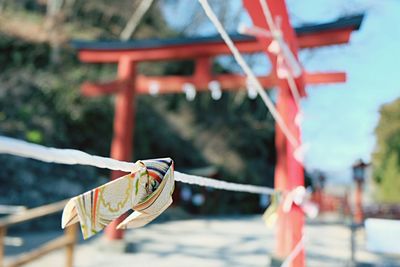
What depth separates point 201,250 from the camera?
482 centimetres

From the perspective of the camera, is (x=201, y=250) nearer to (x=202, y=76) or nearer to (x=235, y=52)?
(x=202, y=76)

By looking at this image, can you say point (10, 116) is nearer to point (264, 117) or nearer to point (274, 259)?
point (274, 259)

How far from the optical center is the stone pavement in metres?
4.15

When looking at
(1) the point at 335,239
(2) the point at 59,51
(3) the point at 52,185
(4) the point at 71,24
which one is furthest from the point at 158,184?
(4) the point at 71,24

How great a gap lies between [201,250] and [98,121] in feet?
15.8

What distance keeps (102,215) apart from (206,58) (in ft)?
14.3

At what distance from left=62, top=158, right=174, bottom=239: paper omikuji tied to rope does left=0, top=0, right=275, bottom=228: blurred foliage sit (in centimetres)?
620

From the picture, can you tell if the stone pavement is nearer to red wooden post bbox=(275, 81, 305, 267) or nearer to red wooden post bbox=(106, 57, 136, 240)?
red wooden post bbox=(275, 81, 305, 267)

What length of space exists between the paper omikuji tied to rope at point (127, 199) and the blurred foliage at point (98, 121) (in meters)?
6.20

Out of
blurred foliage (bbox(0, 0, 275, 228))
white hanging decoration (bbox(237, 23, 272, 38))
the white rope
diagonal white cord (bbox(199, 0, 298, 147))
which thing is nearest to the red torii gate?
white hanging decoration (bbox(237, 23, 272, 38))

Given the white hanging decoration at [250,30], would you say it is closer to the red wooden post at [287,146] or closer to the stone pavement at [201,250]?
the red wooden post at [287,146]

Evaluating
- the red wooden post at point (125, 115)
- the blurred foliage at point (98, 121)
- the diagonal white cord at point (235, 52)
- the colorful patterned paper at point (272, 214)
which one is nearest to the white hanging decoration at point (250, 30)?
the diagonal white cord at point (235, 52)

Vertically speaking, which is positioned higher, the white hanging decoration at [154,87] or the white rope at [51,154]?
the white hanging decoration at [154,87]

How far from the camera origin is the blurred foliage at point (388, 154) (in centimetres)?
1084
